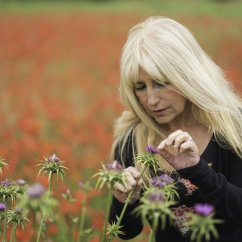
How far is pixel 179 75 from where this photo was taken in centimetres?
229

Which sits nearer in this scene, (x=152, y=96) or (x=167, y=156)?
(x=167, y=156)

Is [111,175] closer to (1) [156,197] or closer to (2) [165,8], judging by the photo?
(1) [156,197]

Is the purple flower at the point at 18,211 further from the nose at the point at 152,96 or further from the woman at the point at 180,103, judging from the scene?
the nose at the point at 152,96

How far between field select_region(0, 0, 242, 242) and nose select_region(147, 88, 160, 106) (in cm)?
62

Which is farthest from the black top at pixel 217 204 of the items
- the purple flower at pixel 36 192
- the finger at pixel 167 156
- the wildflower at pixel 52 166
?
the purple flower at pixel 36 192

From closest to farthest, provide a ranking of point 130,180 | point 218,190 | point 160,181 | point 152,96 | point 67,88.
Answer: point 160,181, point 130,180, point 218,190, point 152,96, point 67,88

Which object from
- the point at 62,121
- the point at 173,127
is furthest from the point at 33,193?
the point at 62,121

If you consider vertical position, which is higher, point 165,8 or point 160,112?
point 165,8

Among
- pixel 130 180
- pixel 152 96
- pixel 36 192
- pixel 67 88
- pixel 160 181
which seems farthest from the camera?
pixel 67 88

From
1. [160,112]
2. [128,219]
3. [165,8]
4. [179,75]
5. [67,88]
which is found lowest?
[128,219]

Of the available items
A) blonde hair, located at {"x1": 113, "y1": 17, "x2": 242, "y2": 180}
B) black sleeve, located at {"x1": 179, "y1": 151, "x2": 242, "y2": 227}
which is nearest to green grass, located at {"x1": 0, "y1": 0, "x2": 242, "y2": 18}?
blonde hair, located at {"x1": 113, "y1": 17, "x2": 242, "y2": 180}

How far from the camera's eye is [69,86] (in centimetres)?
858

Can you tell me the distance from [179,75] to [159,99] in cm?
12

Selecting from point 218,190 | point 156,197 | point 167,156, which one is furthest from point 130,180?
point 156,197
